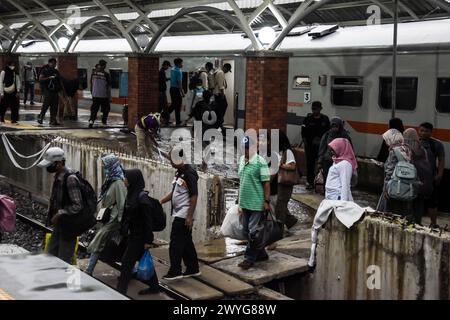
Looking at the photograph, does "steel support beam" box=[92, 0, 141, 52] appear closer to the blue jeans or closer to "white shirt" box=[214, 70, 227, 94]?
"white shirt" box=[214, 70, 227, 94]

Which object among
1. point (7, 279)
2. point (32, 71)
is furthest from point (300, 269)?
point (32, 71)

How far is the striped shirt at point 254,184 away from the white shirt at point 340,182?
842 millimetres

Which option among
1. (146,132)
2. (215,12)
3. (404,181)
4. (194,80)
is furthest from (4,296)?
(194,80)

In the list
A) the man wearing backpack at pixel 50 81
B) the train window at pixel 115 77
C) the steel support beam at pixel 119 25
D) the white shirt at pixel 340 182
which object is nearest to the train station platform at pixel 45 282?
the white shirt at pixel 340 182

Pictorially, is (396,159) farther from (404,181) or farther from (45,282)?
(45,282)

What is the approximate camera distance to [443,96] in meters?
11.5

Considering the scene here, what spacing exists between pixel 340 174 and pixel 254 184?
1079 mm

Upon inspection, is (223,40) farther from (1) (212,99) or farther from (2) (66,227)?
(2) (66,227)

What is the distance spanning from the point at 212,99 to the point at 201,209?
299 inches

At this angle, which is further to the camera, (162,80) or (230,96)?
(230,96)

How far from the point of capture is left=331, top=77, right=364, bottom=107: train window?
13352 mm

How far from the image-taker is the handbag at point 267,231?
7410 millimetres

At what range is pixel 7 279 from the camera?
4.46m

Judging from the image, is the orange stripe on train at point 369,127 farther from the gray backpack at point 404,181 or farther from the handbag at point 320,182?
the gray backpack at point 404,181
